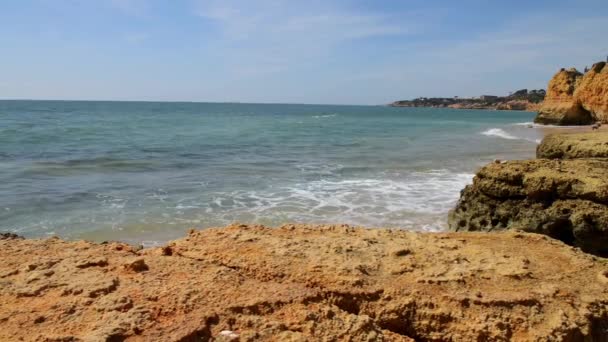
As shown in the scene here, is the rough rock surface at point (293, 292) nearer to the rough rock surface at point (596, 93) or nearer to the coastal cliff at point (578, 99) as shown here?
the rough rock surface at point (596, 93)

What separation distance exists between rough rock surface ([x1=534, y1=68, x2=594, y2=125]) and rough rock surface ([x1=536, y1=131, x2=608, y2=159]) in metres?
37.4

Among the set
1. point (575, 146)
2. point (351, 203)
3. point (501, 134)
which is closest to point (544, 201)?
point (575, 146)

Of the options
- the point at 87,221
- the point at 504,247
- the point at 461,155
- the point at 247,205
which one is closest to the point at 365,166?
the point at 461,155

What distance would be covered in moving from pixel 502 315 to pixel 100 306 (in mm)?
2398

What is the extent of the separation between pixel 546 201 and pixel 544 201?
1.2 inches

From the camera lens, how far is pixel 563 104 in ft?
155

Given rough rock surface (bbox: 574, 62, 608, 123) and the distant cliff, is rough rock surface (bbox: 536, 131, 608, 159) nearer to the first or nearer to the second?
rough rock surface (bbox: 574, 62, 608, 123)

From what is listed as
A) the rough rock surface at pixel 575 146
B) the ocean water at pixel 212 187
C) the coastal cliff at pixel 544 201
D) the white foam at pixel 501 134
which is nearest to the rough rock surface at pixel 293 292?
the coastal cliff at pixel 544 201

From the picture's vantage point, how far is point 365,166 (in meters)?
17.4

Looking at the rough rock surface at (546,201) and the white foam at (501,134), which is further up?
the rough rock surface at (546,201)

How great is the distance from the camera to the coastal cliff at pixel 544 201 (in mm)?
5871

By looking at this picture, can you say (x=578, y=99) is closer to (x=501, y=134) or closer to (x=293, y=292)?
(x=501, y=134)

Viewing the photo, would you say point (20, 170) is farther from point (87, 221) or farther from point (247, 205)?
point (247, 205)

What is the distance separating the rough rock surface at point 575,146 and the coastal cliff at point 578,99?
111 ft
